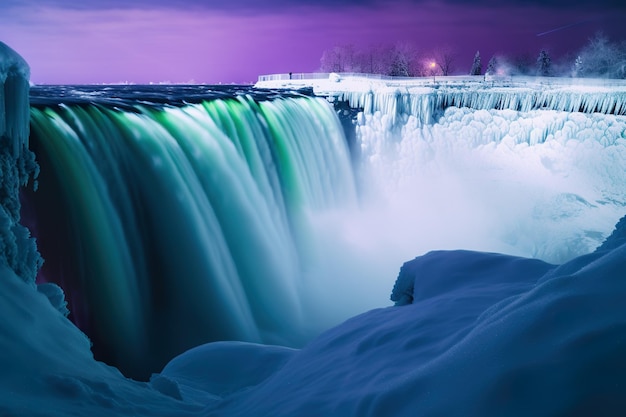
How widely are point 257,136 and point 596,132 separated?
36.7 ft

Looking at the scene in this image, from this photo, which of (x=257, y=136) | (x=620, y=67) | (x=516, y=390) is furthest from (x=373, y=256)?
(x=620, y=67)

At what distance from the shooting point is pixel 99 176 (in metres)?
6.57

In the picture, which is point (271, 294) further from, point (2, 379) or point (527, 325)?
point (527, 325)

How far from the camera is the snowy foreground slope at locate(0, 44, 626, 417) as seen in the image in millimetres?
1440

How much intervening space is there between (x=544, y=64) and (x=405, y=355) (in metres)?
43.9

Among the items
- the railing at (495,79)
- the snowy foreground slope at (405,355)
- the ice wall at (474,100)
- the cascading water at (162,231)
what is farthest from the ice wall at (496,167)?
the snowy foreground slope at (405,355)

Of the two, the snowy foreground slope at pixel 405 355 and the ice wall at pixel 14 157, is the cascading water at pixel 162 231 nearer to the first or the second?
the ice wall at pixel 14 157

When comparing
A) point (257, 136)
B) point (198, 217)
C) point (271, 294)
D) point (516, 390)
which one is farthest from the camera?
point (257, 136)

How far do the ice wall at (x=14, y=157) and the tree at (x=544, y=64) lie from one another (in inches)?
1672

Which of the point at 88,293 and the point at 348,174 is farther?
the point at 348,174

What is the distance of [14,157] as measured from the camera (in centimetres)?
344

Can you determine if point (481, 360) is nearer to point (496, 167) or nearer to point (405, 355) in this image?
point (405, 355)

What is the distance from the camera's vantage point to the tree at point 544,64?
3922 centimetres

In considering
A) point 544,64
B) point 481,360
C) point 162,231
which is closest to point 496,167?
point 162,231
